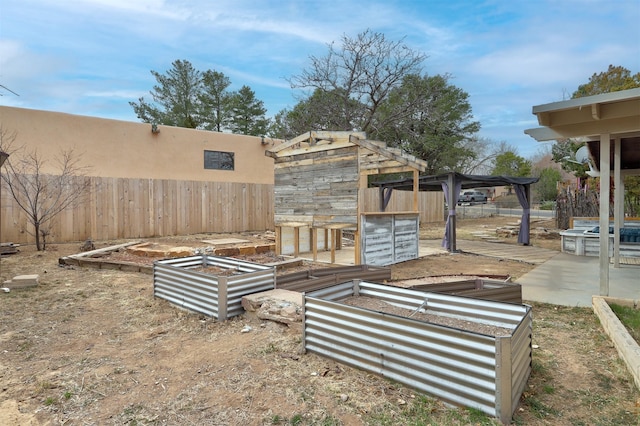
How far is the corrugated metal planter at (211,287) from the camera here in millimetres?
3775

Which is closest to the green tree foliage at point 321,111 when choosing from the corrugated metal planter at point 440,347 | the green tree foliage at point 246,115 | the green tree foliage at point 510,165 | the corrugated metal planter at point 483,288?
the green tree foliage at point 246,115

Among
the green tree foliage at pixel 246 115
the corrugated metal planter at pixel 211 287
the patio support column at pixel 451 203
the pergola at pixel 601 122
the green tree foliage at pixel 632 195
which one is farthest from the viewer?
the green tree foliage at pixel 246 115

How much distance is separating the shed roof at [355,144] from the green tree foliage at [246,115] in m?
16.1

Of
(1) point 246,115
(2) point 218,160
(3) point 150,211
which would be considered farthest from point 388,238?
(1) point 246,115

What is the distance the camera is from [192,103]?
23.1 meters

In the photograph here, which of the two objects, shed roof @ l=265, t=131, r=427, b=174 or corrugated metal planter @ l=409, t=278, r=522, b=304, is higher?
shed roof @ l=265, t=131, r=427, b=174

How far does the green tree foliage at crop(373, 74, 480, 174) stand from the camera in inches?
769

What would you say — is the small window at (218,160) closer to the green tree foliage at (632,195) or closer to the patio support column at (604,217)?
the patio support column at (604,217)

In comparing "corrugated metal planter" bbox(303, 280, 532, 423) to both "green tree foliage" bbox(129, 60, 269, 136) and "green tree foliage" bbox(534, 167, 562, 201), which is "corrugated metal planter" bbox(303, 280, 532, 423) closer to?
"green tree foliage" bbox(129, 60, 269, 136)

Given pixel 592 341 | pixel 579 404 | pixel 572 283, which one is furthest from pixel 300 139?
pixel 579 404

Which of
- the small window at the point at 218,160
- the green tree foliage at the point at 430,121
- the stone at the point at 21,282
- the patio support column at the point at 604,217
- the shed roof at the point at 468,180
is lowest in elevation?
the stone at the point at 21,282

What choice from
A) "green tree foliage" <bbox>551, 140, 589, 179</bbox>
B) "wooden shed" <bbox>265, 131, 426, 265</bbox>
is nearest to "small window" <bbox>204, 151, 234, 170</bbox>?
"wooden shed" <bbox>265, 131, 426, 265</bbox>

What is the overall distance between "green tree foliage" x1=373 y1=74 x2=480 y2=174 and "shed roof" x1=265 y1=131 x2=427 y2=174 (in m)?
10.2

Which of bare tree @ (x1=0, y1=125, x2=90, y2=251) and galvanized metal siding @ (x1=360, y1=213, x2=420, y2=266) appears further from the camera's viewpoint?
bare tree @ (x1=0, y1=125, x2=90, y2=251)
